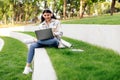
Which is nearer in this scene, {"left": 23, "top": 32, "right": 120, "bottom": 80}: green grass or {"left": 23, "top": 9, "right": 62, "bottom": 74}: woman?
{"left": 23, "top": 32, "right": 120, "bottom": 80}: green grass

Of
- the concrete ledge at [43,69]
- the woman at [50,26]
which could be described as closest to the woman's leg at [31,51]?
the woman at [50,26]

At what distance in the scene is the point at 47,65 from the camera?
22.5 feet

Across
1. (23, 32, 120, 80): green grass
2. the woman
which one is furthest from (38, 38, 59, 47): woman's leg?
(23, 32, 120, 80): green grass

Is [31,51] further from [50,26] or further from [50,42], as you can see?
[50,26]

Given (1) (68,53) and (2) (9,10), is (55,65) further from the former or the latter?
(2) (9,10)

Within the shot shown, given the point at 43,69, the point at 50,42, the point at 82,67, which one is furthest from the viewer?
the point at 50,42

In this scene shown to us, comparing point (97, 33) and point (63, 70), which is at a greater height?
point (63, 70)

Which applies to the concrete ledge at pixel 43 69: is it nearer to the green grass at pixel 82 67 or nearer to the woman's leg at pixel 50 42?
the green grass at pixel 82 67

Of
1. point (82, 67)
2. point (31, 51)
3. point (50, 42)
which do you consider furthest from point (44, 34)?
point (82, 67)

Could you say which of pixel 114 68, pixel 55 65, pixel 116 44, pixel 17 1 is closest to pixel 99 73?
pixel 114 68

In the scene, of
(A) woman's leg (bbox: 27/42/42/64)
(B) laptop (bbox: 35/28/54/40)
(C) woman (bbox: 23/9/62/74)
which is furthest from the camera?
(C) woman (bbox: 23/9/62/74)

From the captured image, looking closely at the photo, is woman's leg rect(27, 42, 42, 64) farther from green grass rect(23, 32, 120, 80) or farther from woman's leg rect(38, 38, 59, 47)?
green grass rect(23, 32, 120, 80)

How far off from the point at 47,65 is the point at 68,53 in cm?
212

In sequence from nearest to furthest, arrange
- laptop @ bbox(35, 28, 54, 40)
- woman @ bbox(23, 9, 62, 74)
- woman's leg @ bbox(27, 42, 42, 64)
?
woman's leg @ bbox(27, 42, 42, 64) < laptop @ bbox(35, 28, 54, 40) < woman @ bbox(23, 9, 62, 74)
